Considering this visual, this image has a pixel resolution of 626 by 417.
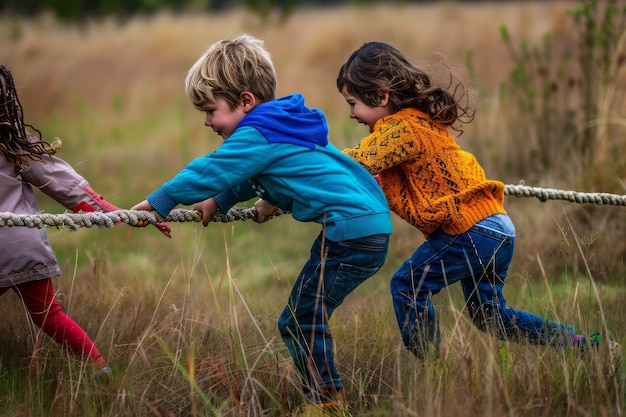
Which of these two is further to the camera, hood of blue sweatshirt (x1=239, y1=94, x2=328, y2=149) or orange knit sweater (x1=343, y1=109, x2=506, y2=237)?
orange knit sweater (x1=343, y1=109, x2=506, y2=237)

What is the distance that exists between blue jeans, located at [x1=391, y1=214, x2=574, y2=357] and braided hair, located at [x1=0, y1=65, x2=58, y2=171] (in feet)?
4.64

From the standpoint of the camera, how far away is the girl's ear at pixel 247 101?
293cm

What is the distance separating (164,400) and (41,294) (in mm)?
694

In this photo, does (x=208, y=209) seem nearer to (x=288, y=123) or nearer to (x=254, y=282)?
(x=288, y=123)

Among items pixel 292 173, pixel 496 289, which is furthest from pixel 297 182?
pixel 496 289

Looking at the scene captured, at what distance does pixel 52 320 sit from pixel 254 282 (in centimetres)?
224

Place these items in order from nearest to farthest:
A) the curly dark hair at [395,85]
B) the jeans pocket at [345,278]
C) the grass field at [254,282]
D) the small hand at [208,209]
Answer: the grass field at [254,282]
the jeans pocket at [345,278]
the small hand at [208,209]
the curly dark hair at [395,85]

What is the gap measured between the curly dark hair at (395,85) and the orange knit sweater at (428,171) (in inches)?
1.9

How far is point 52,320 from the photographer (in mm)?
3305

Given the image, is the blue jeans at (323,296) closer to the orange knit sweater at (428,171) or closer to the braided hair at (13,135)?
the orange knit sweater at (428,171)

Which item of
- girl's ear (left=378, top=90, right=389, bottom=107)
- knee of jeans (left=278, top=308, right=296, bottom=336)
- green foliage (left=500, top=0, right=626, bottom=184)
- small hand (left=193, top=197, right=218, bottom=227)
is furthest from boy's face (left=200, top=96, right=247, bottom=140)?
green foliage (left=500, top=0, right=626, bottom=184)

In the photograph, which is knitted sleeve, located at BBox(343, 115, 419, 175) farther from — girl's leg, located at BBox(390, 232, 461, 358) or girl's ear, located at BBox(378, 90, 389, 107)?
girl's leg, located at BBox(390, 232, 461, 358)

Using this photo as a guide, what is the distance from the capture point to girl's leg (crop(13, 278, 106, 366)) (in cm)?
326

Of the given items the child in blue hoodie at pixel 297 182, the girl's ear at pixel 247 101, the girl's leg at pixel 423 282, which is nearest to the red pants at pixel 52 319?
the child in blue hoodie at pixel 297 182
